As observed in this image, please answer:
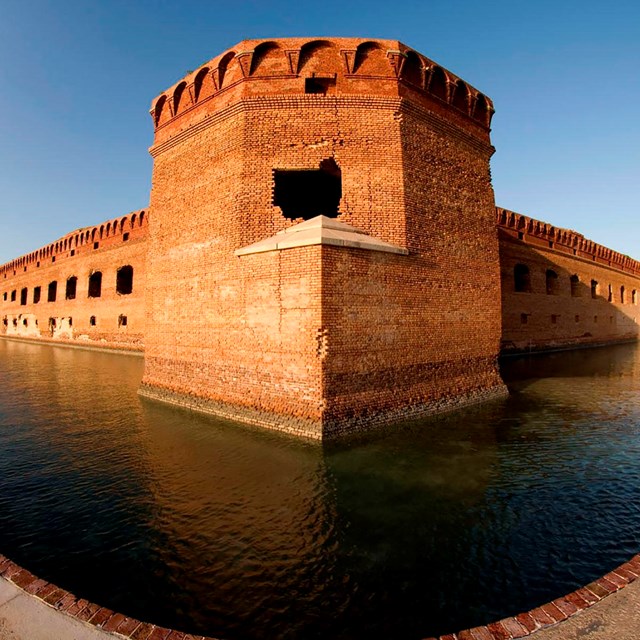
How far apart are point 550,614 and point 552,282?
25446mm

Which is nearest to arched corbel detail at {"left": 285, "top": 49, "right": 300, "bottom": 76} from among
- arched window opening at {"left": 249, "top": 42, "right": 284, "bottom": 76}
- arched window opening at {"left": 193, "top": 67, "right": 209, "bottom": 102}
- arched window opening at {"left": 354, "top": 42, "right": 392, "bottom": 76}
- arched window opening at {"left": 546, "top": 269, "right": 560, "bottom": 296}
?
arched window opening at {"left": 249, "top": 42, "right": 284, "bottom": 76}

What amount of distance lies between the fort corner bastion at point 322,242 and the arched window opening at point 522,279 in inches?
517

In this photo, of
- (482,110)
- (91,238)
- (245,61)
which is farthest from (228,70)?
(91,238)

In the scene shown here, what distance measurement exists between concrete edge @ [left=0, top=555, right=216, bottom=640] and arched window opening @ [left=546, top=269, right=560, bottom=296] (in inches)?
1035

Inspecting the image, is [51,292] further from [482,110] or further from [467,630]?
[467,630]

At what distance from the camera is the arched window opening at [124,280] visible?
23.8 metres

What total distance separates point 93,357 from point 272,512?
1976 cm

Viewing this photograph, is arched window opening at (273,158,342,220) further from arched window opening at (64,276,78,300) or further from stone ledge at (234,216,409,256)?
arched window opening at (64,276,78,300)

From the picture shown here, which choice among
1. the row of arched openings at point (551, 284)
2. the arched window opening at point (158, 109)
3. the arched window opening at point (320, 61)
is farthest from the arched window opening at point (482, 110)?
the row of arched openings at point (551, 284)

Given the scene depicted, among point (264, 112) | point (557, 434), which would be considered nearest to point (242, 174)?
point (264, 112)

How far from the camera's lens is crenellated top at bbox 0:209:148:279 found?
22562 millimetres

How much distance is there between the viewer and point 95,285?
26469 millimetres

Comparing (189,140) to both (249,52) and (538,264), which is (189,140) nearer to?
(249,52)

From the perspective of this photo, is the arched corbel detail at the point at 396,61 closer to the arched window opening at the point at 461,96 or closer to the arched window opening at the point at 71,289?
the arched window opening at the point at 461,96
